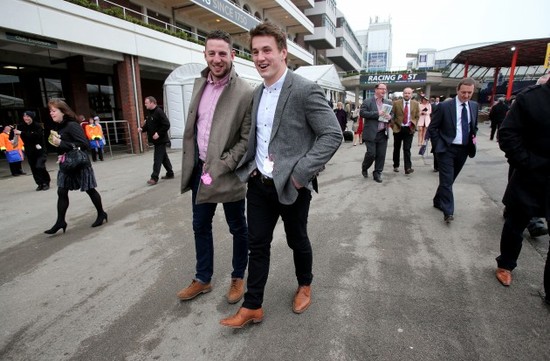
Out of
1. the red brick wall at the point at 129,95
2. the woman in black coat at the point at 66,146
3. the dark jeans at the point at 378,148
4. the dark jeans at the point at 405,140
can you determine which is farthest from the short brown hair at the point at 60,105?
the red brick wall at the point at 129,95

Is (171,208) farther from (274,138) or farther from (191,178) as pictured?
(274,138)

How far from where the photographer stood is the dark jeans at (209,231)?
8.79 ft

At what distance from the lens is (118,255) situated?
3.83 m

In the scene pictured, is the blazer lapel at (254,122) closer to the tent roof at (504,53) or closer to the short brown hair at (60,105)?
the short brown hair at (60,105)

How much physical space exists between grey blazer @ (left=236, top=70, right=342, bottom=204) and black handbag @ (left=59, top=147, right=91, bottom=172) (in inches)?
138

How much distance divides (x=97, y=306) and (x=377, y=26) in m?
129

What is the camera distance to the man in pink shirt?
96.1 inches

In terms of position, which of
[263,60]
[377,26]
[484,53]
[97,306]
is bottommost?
[97,306]

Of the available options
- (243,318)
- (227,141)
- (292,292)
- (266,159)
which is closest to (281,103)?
A: (266,159)

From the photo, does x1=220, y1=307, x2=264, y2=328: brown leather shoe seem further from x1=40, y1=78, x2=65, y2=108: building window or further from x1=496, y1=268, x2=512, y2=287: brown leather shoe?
x1=40, y1=78, x2=65, y2=108: building window

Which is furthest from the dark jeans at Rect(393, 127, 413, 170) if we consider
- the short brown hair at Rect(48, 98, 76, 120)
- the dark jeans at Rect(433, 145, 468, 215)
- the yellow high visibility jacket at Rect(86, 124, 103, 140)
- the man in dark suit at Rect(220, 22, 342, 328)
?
the yellow high visibility jacket at Rect(86, 124, 103, 140)

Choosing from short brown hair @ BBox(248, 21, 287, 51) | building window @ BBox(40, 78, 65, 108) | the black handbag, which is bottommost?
the black handbag

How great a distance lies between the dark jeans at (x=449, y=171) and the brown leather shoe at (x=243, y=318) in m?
3.27

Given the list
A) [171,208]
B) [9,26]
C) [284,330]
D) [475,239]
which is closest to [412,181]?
[475,239]
